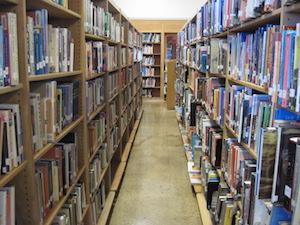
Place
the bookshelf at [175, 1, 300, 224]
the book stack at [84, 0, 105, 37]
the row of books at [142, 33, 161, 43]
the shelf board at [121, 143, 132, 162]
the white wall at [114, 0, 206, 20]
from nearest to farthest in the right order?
1. the bookshelf at [175, 1, 300, 224]
2. the book stack at [84, 0, 105, 37]
3. the shelf board at [121, 143, 132, 162]
4. the white wall at [114, 0, 206, 20]
5. the row of books at [142, 33, 161, 43]

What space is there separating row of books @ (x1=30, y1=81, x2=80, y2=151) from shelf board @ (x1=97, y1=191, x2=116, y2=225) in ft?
3.39

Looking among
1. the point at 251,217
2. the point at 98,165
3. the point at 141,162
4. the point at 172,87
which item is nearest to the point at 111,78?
the point at 98,165

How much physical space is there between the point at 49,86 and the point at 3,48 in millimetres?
442

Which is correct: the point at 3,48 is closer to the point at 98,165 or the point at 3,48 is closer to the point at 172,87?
the point at 98,165

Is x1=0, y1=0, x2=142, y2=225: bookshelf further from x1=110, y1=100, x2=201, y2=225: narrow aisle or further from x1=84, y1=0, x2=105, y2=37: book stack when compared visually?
x1=110, y1=100, x2=201, y2=225: narrow aisle

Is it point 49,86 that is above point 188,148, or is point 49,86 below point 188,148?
above

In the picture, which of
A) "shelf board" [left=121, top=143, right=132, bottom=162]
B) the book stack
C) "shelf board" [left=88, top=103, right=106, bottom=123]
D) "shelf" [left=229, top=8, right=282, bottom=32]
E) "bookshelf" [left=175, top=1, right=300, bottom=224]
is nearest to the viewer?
"bookshelf" [left=175, top=1, right=300, bottom=224]

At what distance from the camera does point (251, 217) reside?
1.56 m

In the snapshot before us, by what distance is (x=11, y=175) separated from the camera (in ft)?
3.72

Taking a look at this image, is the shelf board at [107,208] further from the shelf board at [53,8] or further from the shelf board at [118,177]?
the shelf board at [53,8]

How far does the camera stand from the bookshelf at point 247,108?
3.93ft

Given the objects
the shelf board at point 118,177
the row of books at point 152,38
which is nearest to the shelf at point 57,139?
the shelf board at point 118,177

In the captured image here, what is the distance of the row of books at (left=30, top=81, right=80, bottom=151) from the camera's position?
4.58 ft

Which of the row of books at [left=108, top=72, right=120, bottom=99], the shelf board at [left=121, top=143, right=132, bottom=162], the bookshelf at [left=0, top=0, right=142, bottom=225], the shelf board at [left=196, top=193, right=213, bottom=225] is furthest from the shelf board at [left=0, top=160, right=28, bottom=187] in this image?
the shelf board at [left=121, top=143, right=132, bottom=162]
